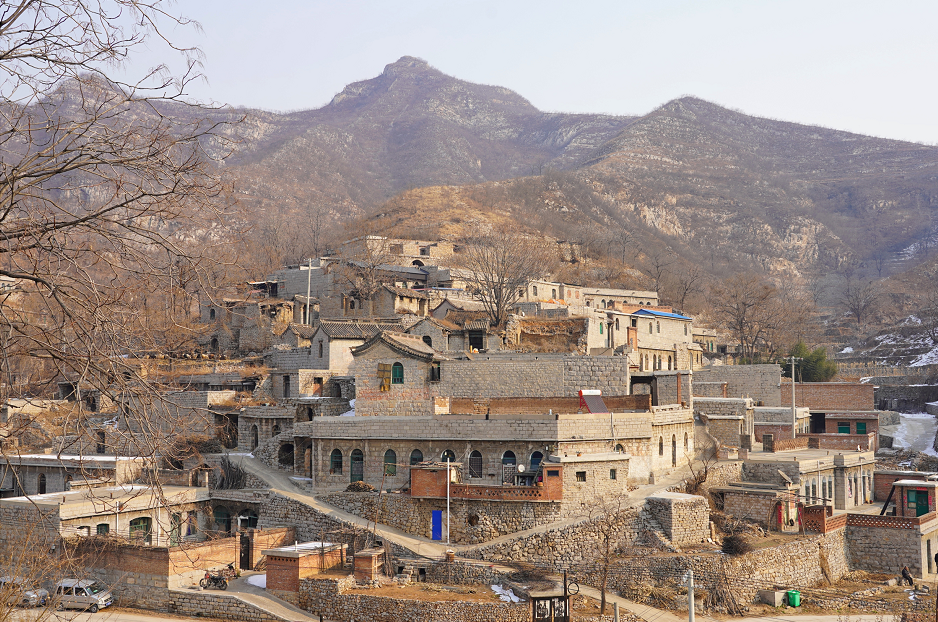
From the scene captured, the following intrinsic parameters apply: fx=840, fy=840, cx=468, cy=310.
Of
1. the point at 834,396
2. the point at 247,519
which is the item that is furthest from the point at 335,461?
the point at 834,396

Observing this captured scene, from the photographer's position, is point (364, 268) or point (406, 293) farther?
point (364, 268)

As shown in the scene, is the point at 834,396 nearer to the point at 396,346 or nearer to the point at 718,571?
the point at 718,571

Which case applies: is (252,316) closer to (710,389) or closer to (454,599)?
(710,389)

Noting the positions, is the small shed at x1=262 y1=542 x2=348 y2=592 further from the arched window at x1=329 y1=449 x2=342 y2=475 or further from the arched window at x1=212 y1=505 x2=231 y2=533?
the arched window at x1=212 y1=505 x2=231 y2=533

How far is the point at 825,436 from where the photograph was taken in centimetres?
4166

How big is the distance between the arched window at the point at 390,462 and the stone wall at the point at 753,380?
21.6 meters

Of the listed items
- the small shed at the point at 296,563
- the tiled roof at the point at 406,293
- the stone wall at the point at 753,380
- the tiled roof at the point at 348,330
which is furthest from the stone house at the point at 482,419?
the tiled roof at the point at 406,293

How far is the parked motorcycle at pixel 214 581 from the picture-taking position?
88.4 ft

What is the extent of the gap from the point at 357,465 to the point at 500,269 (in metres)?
26.2

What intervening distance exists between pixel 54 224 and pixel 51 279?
18.2 inches

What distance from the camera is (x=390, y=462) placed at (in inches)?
1224

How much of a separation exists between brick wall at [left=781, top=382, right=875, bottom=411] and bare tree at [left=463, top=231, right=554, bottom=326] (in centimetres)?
1751

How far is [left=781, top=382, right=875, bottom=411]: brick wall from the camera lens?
4675 centimetres

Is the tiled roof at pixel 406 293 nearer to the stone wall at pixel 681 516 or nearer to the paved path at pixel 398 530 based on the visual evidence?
the paved path at pixel 398 530
